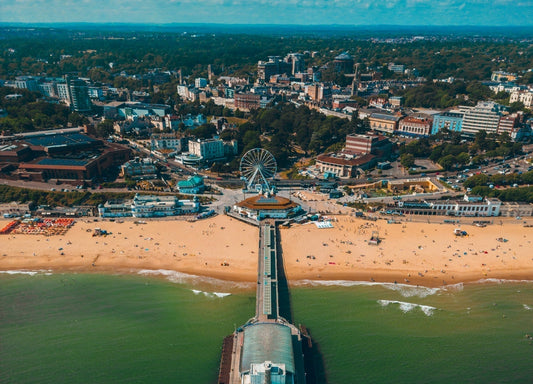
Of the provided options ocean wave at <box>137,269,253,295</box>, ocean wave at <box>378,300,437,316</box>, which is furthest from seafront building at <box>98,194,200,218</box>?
ocean wave at <box>378,300,437,316</box>

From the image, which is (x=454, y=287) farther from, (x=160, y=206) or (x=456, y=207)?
(x=160, y=206)

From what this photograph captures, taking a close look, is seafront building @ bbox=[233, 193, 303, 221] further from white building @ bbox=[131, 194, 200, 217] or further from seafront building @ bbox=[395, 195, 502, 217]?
seafront building @ bbox=[395, 195, 502, 217]

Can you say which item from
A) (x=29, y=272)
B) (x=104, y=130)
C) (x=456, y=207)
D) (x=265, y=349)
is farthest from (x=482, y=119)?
(x=29, y=272)

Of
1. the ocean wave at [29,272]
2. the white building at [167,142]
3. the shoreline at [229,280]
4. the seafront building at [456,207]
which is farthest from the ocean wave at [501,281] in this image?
the white building at [167,142]

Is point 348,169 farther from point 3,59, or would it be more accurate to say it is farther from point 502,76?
point 3,59

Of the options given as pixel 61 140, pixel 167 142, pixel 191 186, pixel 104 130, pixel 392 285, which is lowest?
pixel 392 285

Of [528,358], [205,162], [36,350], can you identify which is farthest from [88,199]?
[528,358]

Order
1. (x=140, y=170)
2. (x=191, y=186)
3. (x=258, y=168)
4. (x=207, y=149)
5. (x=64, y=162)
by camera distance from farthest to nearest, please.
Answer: (x=207, y=149) < (x=140, y=170) < (x=64, y=162) < (x=258, y=168) < (x=191, y=186)

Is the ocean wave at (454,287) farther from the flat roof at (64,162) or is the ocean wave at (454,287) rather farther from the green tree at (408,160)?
the flat roof at (64,162)

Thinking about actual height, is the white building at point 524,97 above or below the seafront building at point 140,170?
above
